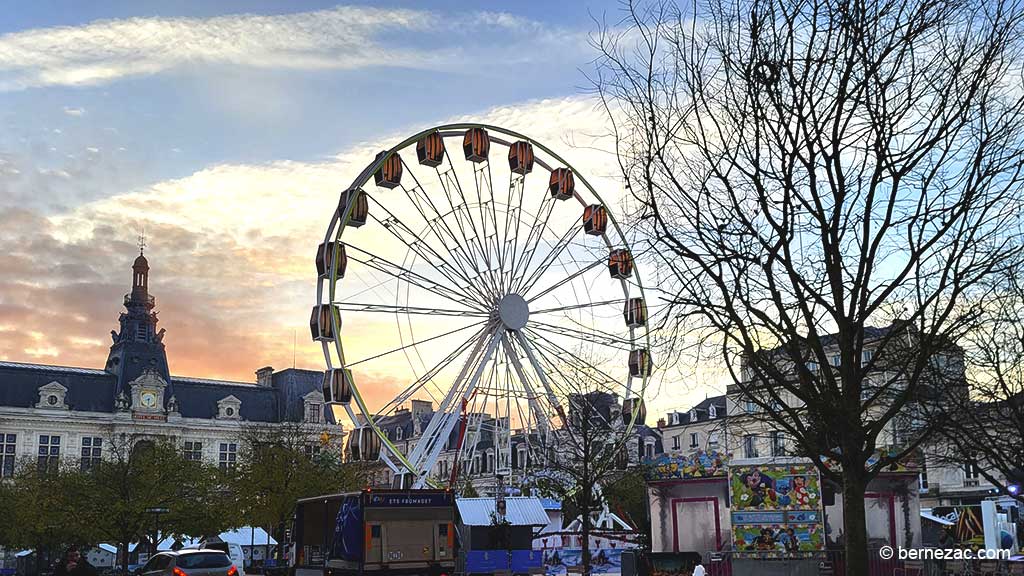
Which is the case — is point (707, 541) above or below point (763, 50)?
below

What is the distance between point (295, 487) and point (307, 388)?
187 ft

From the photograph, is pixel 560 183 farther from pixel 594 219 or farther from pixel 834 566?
pixel 834 566

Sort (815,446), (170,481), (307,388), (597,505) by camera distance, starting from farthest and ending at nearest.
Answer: (307,388) → (170,481) → (597,505) → (815,446)

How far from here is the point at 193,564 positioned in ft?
83.5

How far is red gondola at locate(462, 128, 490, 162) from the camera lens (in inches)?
1382

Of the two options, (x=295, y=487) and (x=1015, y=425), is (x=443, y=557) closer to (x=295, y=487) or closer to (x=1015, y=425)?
(x=1015, y=425)

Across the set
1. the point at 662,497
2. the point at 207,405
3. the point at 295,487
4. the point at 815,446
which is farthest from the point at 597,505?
the point at 207,405

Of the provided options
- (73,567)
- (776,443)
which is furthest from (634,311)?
(73,567)

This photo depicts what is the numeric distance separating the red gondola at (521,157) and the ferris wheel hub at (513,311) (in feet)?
15.7

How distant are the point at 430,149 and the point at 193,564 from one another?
1535cm

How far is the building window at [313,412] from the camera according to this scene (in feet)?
360

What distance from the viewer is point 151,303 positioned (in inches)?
4092

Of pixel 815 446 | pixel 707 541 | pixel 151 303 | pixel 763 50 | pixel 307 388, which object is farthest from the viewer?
pixel 307 388

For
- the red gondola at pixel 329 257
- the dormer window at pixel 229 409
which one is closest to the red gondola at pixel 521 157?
the red gondola at pixel 329 257
